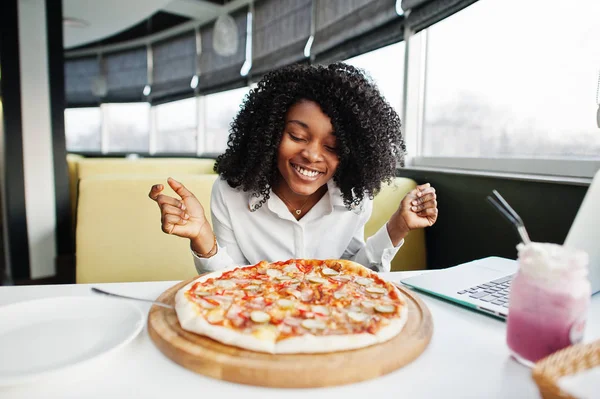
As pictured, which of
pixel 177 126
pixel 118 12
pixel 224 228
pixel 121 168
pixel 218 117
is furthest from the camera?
pixel 177 126

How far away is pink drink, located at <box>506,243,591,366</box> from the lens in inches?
20.4

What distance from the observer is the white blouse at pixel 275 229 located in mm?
1431

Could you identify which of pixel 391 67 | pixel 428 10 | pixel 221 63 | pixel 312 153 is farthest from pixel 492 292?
pixel 221 63

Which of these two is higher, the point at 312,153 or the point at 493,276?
the point at 312,153

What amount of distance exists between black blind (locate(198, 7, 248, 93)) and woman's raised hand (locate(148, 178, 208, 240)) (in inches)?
165

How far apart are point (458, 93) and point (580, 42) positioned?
80 cm

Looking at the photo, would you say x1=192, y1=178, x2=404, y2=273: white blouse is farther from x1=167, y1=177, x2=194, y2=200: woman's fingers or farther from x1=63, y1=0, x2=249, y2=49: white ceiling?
x1=63, y1=0, x2=249, y2=49: white ceiling

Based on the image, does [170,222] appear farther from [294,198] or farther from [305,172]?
[294,198]

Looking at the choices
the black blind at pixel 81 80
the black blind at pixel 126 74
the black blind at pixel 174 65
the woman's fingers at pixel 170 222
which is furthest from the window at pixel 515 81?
the black blind at pixel 81 80

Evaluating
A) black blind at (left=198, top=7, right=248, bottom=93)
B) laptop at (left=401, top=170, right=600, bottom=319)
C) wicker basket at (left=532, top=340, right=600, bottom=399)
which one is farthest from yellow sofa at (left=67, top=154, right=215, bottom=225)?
wicker basket at (left=532, top=340, right=600, bottom=399)

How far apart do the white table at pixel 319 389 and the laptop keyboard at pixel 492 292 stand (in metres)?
0.17

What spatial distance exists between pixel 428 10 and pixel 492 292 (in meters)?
2.13

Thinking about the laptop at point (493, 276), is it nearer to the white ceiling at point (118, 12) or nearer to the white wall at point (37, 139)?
the white wall at point (37, 139)

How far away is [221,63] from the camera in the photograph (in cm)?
553
